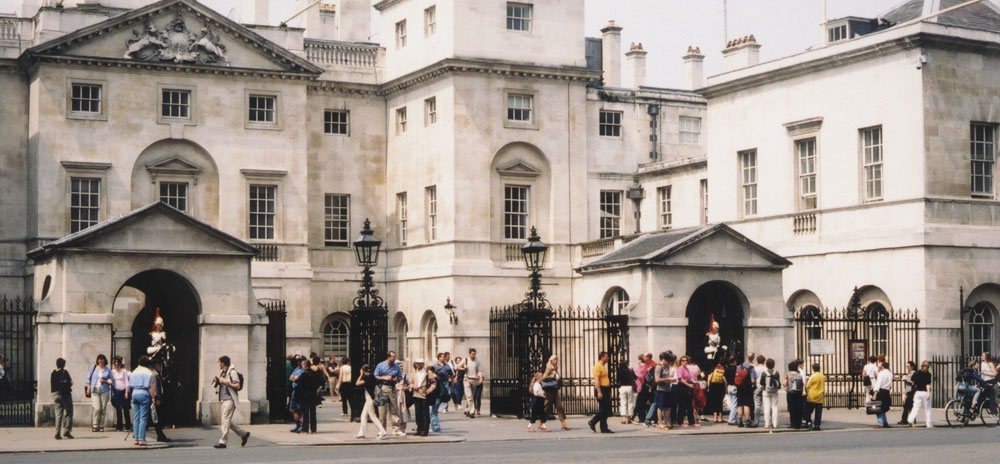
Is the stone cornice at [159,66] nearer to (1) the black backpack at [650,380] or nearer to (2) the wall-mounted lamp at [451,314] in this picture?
(2) the wall-mounted lamp at [451,314]

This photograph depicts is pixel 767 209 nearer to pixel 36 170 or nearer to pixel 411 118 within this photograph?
pixel 411 118

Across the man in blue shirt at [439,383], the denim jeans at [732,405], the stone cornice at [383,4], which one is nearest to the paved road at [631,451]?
the denim jeans at [732,405]

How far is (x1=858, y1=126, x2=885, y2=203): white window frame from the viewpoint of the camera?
145ft

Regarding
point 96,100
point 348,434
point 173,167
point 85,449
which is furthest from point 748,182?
point 85,449

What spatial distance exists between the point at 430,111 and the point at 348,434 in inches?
905

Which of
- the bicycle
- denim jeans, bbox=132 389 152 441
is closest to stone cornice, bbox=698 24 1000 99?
the bicycle

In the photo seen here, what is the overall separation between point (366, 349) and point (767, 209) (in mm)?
16630

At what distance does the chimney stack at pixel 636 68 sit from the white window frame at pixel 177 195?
1856 cm

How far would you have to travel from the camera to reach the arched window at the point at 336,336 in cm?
5600

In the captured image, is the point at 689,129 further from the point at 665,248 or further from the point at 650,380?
the point at 650,380

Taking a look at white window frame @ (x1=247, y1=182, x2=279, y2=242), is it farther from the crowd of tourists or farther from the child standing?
the child standing

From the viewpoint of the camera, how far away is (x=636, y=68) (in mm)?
62250

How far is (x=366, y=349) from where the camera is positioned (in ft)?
120

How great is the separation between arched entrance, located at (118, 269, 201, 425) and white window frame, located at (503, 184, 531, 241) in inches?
760
